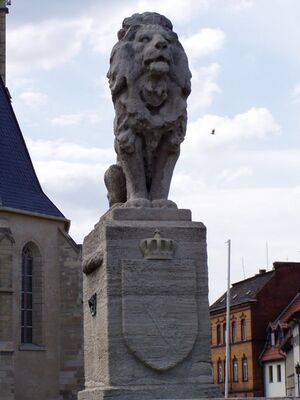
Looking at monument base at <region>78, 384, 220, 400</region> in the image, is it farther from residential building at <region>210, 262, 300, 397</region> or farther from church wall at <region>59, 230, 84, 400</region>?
residential building at <region>210, 262, 300, 397</region>

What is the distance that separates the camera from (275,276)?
56.5 metres

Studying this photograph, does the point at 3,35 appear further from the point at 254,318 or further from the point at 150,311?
the point at 150,311

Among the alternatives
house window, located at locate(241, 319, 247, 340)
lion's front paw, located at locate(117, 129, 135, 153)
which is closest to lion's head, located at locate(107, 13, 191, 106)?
lion's front paw, located at locate(117, 129, 135, 153)

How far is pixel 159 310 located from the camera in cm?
723

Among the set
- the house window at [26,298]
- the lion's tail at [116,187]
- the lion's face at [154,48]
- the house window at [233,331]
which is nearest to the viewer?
the lion's face at [154,48]

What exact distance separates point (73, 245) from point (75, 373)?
5015mm

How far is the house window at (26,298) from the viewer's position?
34.3 metres

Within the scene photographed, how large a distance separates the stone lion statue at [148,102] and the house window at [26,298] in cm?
2711

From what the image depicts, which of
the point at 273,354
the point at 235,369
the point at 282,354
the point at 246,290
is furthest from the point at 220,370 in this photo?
the point at 282,354

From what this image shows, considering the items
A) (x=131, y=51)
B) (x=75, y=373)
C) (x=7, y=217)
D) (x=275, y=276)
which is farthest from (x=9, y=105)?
(x=131, y=51)

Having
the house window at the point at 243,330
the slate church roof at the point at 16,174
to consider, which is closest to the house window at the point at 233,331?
the house window at the point at 243,330

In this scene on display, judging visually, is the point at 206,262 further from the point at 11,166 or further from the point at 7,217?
the point at 11,166

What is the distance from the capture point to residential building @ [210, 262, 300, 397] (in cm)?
→ 5425

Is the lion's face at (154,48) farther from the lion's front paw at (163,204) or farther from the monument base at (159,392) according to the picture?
the monument base at (159,392)
